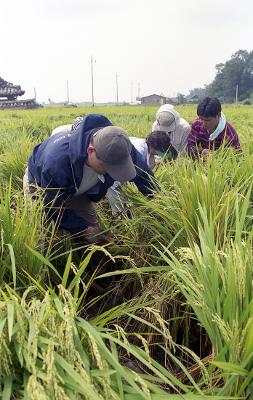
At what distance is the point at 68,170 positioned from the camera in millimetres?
2285

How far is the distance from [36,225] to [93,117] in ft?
2.68

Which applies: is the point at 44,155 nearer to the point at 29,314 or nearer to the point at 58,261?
the point at 58,261

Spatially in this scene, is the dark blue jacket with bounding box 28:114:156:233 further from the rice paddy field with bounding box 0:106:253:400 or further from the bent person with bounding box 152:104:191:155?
the bent person with bounding box 152:104:191:155

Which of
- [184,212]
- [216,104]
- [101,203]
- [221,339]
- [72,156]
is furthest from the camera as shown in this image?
[216,104]

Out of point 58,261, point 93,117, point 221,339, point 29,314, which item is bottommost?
point 58,261

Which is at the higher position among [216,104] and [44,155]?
[216,104]

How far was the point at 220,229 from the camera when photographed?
187 centimetres

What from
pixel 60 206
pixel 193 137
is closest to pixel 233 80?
pixel 193 137

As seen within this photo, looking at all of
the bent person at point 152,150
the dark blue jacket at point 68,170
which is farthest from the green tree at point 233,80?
the dark blue jacket at point 68,170

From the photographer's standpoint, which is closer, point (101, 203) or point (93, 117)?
point (93, 117)

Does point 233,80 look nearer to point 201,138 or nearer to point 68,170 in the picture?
point 201,138

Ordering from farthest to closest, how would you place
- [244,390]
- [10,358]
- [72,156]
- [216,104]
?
1. [216,104]
2. [72,156]
3. [244,390]
4. [10,358]

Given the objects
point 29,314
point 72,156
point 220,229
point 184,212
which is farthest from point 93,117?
point 29,314

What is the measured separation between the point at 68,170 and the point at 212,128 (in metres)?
1.72
